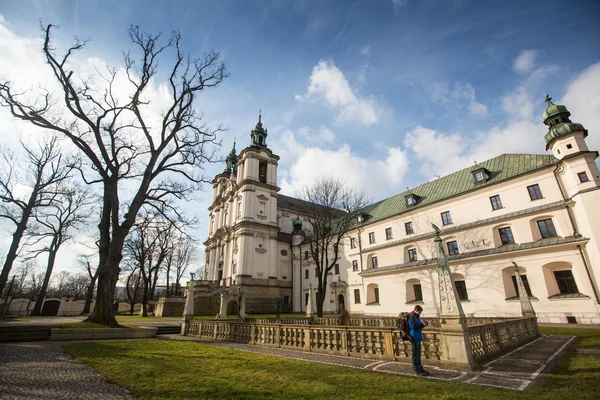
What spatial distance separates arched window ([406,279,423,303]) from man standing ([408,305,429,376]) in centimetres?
2242

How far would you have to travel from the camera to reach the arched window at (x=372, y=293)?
3119 centimetres

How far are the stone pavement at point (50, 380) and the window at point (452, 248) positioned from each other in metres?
26.5

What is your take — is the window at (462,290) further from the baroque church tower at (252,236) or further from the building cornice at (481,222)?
the baroque church tower at (252,236)

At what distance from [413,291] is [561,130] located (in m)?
17.7

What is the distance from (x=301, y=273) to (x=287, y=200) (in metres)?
17.9

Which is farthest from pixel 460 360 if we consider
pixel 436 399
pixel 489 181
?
pixel 489 181

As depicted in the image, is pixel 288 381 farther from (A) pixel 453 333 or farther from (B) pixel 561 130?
(B) pixel 561 130

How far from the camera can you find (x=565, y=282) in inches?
750

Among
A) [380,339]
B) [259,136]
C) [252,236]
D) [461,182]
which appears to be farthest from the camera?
[259,136]

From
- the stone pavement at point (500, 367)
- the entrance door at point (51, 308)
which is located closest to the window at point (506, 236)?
the stone pavement at point (500, 367)

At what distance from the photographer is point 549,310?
18.8 m

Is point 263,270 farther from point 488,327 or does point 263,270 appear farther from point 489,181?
point 488,327

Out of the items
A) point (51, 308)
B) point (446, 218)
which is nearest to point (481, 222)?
point (446, 218)

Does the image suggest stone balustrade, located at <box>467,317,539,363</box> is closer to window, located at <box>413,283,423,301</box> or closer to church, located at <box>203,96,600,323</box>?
church, located at <box>203,96,600,323</box>
